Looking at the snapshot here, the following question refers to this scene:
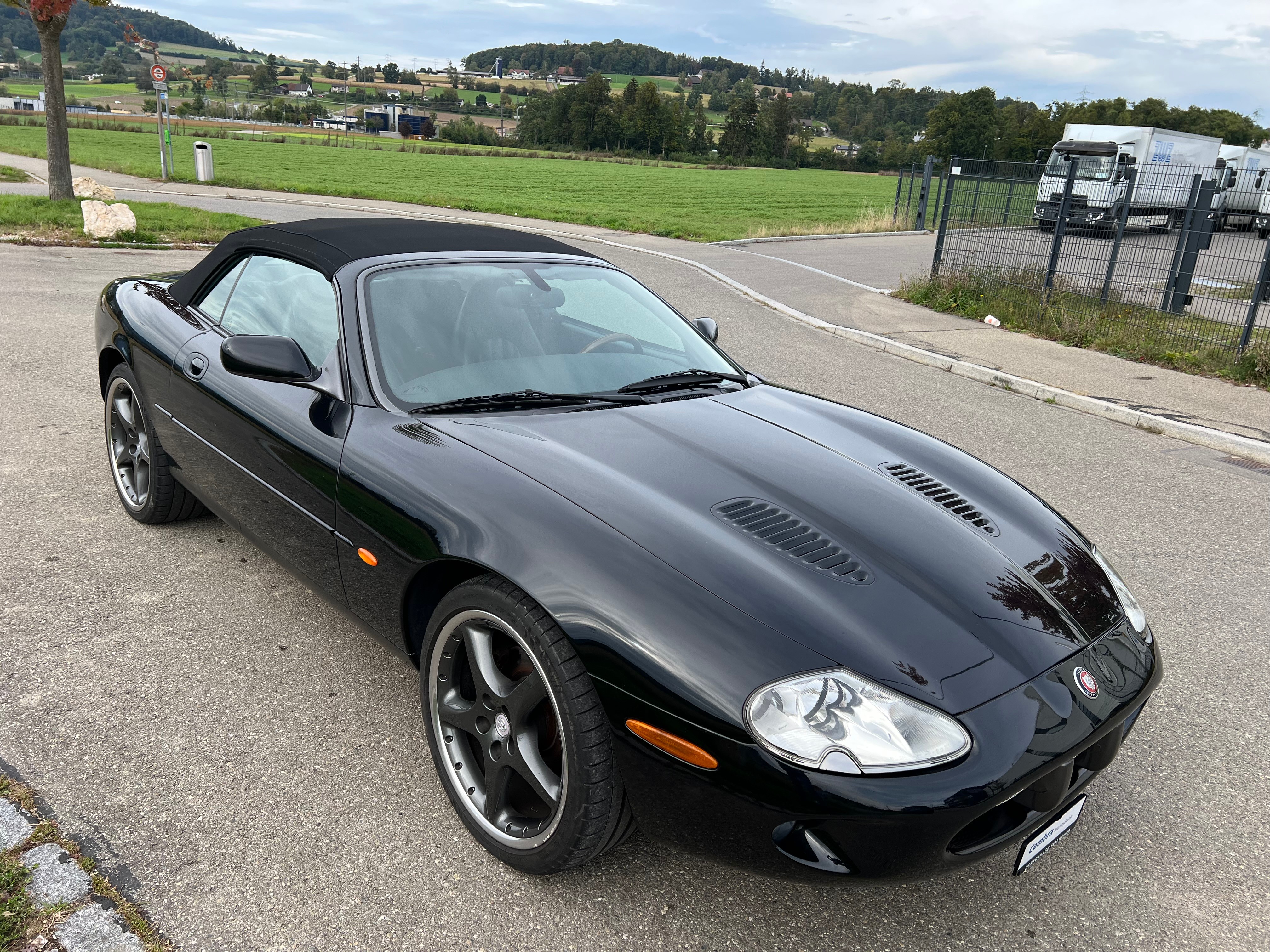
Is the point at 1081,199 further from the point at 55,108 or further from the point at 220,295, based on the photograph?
the point at 55,108

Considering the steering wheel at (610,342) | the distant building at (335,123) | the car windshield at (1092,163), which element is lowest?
the steering wheel at (610,342)

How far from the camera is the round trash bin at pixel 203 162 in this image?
22375 mm

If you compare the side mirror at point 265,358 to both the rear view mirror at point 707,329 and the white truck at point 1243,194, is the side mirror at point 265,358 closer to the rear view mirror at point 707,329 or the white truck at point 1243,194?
the rear view mirror at point 707,329

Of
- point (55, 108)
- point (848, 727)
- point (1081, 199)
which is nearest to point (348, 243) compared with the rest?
point (848, 727)

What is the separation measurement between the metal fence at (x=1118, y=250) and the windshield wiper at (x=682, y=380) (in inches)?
303

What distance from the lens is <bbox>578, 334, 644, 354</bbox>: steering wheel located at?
123 inches

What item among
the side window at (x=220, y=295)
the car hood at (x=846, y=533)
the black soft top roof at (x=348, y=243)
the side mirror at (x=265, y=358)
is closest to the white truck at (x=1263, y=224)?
the car hood at (x=846, y=533)

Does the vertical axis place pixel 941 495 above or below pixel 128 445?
above

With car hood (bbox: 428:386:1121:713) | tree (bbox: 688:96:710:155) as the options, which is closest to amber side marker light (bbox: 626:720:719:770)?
car hood (bbox: 428:386:1121:713)

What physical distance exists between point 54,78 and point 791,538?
16.1 m

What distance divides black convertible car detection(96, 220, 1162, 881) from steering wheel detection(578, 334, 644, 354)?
0.01 meters

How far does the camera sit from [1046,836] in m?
1.98

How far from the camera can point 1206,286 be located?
9.43 metres

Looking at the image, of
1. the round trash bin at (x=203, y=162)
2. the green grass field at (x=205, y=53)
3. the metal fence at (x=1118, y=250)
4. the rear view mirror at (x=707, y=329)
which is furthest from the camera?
the green grass field at (x=205, y=53)
